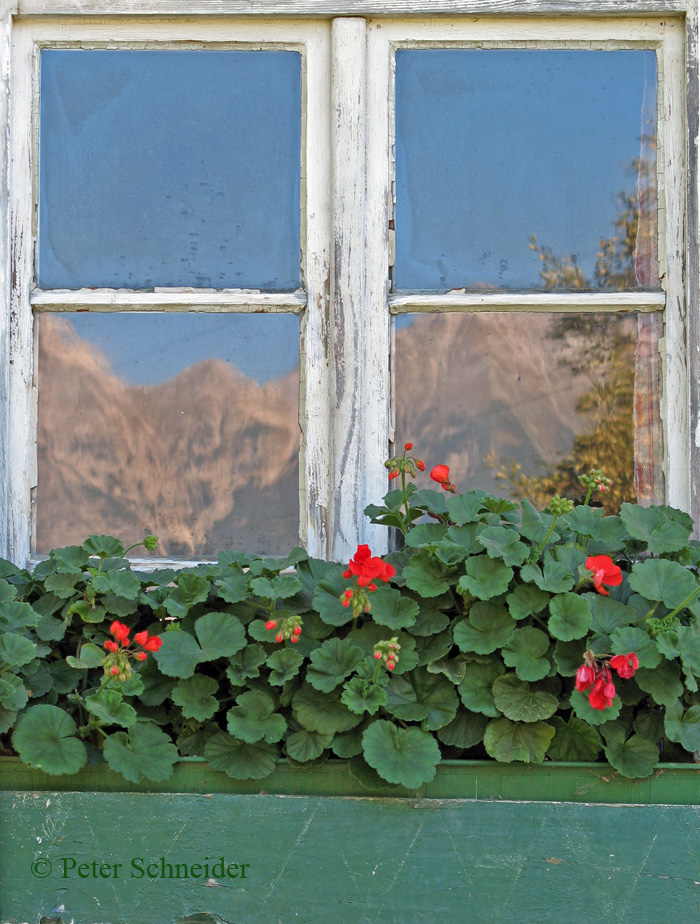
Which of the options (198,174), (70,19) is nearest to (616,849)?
(198,174)

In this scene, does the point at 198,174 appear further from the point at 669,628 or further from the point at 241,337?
the point at 669,628

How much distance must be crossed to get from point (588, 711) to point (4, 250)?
1352mm

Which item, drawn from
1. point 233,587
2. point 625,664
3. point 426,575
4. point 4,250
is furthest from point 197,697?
point 4,250

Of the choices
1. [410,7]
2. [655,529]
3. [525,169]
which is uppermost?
[410,7]

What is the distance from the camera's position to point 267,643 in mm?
1377

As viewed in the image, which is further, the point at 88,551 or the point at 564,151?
the point at 564,151

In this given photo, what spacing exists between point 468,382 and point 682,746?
0.76 meters

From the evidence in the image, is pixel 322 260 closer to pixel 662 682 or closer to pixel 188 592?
pixel 188 592

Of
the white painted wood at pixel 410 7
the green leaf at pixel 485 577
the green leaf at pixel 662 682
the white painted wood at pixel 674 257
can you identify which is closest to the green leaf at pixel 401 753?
the green leaf at pixel 485 577

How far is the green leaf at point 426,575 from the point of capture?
133cm

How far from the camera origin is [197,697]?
4.30 ft

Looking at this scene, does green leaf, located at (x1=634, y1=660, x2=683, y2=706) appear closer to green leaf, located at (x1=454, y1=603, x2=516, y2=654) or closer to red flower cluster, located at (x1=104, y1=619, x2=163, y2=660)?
green leaf, located at (x1=454, y1=603, x2=516, y2=654)

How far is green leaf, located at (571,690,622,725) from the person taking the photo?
4.04ft

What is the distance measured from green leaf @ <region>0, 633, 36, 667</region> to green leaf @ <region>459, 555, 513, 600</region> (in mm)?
665
